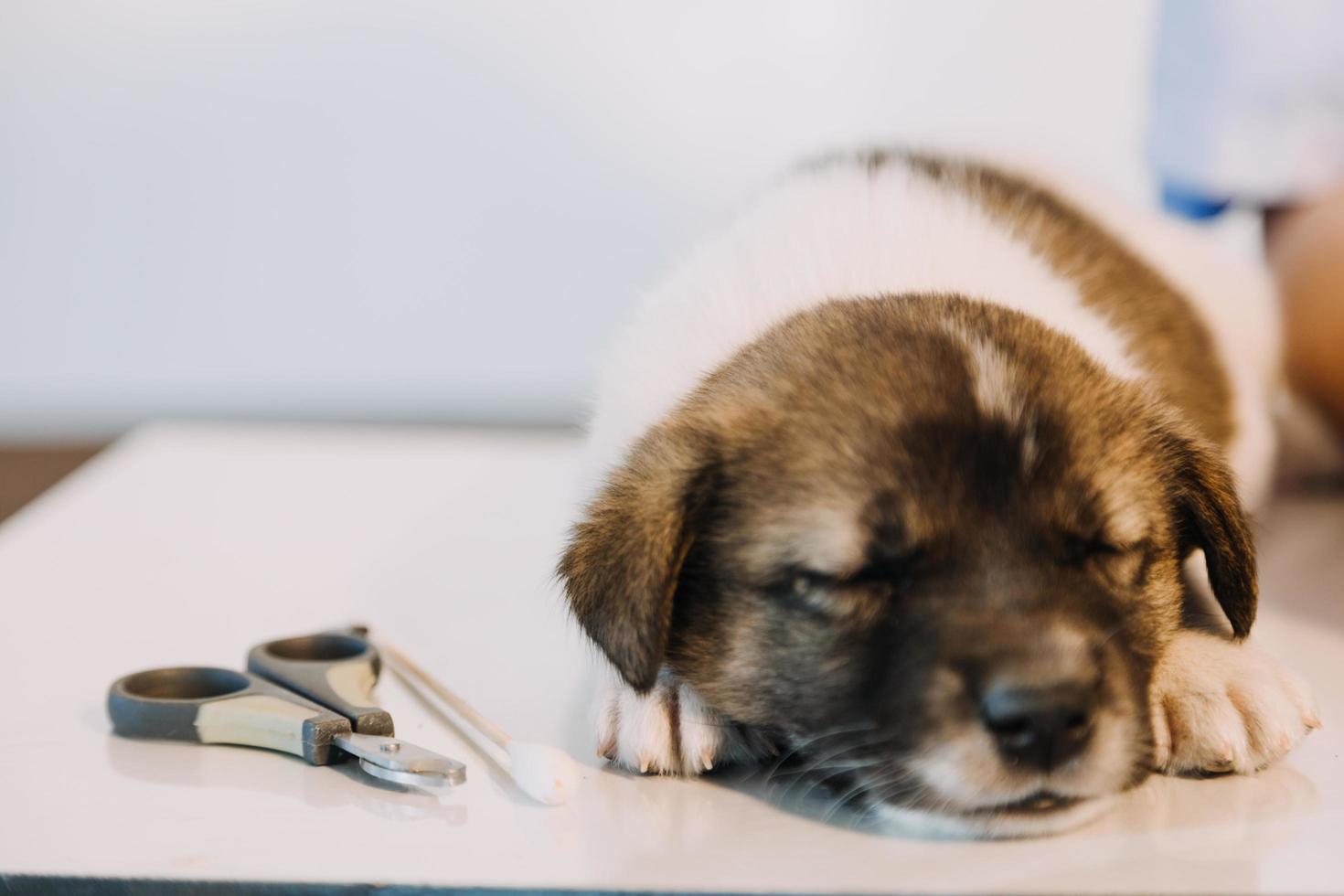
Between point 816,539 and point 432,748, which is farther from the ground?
point 816,539

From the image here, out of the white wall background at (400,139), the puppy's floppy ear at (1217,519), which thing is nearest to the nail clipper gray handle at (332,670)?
the puppy's floppy ear at (1217,519)

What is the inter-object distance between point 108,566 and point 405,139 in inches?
154

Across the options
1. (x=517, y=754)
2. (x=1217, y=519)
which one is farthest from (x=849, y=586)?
(x=1217, y=519)

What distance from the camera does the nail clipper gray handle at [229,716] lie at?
2.13 m

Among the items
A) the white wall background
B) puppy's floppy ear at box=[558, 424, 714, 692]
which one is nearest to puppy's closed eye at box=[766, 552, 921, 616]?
puppy's floppy ear at box=[558, 424, 714, 692]

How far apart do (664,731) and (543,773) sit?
0.77 ft

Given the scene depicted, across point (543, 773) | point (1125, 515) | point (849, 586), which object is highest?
point (1125, 515)

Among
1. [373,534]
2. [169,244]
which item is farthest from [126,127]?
[373,534]

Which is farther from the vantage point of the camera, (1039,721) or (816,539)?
(816,539)

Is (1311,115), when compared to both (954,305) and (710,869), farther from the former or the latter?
(710,869)

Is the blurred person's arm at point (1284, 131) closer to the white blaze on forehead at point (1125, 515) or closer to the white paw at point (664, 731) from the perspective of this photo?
the white blaze on forehead at point (1125, 515)

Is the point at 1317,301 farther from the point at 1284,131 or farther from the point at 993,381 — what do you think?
the point at 993,381

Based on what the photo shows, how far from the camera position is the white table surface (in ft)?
5.92

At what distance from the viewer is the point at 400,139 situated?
6.81 metres
